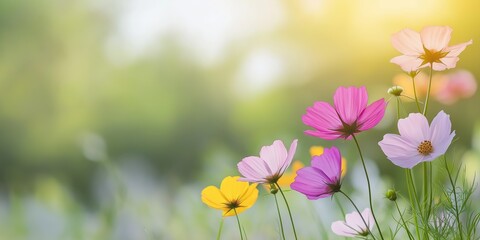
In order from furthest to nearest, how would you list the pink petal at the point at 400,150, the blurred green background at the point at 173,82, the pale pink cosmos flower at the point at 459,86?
the blurred green background at the point at 173,82 < the pale pink cosmos flower at the point at 459,86 < the pink petal at the point at 400,150

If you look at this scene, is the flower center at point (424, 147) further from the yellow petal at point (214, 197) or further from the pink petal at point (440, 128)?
the yellow petal at point (214, 197)

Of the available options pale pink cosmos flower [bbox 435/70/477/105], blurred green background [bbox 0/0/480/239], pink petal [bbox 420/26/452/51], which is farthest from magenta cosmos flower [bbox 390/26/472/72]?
blurred green background [bbox 0/0/480/239]

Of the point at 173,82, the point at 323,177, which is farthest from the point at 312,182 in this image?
the point at 173,82

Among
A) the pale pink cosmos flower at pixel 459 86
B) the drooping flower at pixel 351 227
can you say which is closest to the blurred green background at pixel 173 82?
the pale pink cosmos flower at pixel 459 86

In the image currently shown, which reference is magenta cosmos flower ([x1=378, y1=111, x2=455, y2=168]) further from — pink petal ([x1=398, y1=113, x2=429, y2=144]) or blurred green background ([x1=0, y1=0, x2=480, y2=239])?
blurred green background ([x1=0, y1=0, x2=480, y2=239])

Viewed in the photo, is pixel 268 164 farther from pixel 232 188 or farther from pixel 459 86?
pixel 459 86

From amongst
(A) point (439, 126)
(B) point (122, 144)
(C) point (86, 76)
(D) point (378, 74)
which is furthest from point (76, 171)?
(A) point (439, 126)
